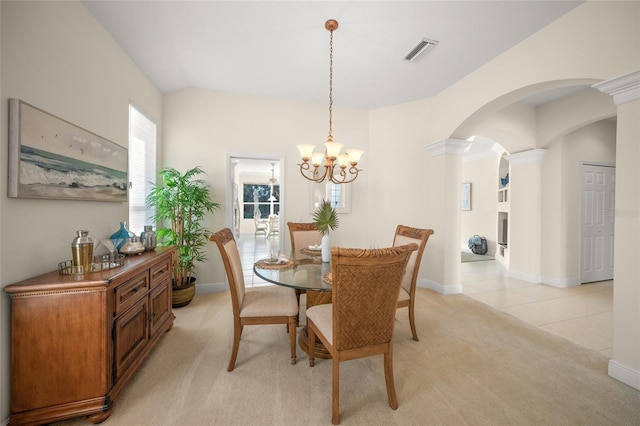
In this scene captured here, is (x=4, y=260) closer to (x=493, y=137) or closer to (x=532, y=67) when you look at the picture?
(x=532, y=67)

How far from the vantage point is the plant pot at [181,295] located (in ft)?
10.4

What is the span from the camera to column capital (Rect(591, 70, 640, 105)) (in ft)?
5.94

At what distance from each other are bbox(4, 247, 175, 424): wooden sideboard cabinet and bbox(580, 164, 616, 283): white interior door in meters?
6.30

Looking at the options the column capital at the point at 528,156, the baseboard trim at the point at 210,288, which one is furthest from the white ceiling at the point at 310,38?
the baseboard trim at the point at 210,288

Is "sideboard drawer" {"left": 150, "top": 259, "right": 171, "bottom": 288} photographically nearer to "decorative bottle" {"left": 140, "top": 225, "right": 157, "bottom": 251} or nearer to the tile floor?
"decorative bottle" {"left": 140, "top": 225, "right": 157, "bottom": 251}

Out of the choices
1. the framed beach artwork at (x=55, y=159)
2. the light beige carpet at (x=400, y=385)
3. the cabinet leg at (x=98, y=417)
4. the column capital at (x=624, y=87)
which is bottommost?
the light beige carpet at (x=400, y=385)

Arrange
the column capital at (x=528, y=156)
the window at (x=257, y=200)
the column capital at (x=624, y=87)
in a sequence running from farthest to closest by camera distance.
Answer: the window at (x=257, y=200), the column capital at (x=528, y=156), the column capital at (x=624, y=87)

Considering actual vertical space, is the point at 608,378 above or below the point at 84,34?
below

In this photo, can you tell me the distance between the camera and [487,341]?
2.44m

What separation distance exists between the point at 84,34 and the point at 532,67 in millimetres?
4051

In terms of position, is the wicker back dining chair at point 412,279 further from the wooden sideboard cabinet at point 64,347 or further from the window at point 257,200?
the window at point 257,200

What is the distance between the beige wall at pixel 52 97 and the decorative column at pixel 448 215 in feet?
13.1

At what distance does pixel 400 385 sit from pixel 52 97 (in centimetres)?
316

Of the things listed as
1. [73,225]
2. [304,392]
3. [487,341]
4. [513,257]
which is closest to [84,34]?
[73,225]
